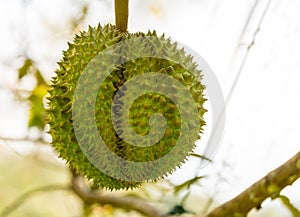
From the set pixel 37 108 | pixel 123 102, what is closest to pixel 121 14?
pixel 123 102

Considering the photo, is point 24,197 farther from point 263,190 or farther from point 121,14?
point 263,190

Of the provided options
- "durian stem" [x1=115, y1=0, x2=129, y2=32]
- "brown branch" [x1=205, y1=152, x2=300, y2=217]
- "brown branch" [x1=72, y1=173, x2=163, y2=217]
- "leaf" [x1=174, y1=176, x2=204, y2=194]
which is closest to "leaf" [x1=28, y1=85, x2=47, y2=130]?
"brown branch" [x1=72, y1=173, x2=163, y2=217]

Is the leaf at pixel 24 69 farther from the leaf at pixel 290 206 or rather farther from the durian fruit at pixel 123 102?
the leaf at pixel 290 206

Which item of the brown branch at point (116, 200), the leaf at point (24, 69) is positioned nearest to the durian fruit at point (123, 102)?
the brown branch at point (116, 200)

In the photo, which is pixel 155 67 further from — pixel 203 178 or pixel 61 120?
pixel 203 178

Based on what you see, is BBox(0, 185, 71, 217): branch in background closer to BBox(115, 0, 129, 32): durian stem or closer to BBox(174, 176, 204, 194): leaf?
BBox(174, 176, 204, 194): leaf

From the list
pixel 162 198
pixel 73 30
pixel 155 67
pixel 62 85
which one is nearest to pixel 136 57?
pixel 155 67
